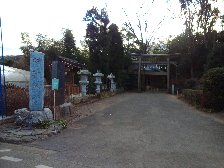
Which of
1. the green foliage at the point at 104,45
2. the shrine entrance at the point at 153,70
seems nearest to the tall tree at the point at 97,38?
the green foliage at the point at 104,45

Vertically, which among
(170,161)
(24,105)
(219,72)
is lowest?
(170,161)

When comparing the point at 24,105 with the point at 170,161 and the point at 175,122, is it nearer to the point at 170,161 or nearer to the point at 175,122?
the point at 175,122

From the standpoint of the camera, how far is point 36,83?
39.0ft

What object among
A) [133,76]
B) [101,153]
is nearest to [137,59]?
[133,76]

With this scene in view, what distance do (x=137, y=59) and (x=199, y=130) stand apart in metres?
33.6

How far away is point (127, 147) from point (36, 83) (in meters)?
4.62

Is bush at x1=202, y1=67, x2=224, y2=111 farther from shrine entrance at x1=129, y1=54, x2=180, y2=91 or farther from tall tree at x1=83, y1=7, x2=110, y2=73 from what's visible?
shrine entrance at x1=129, y1=54, x2=180, y2=91

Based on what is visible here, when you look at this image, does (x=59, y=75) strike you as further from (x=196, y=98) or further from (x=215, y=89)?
(x=196, y=98)

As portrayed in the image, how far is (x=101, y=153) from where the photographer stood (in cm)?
824

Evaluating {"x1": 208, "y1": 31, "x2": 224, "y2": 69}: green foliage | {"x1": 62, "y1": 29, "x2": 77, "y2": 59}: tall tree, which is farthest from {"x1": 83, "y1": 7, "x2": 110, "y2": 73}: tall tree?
{"x1": 208, "y1": 31, "x2": 224, "y2": 69}: green foliage

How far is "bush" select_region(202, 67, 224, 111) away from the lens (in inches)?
709

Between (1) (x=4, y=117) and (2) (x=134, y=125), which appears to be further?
(2) (x=134, y=125)

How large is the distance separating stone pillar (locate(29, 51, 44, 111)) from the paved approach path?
148cm

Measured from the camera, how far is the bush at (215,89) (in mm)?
18000
